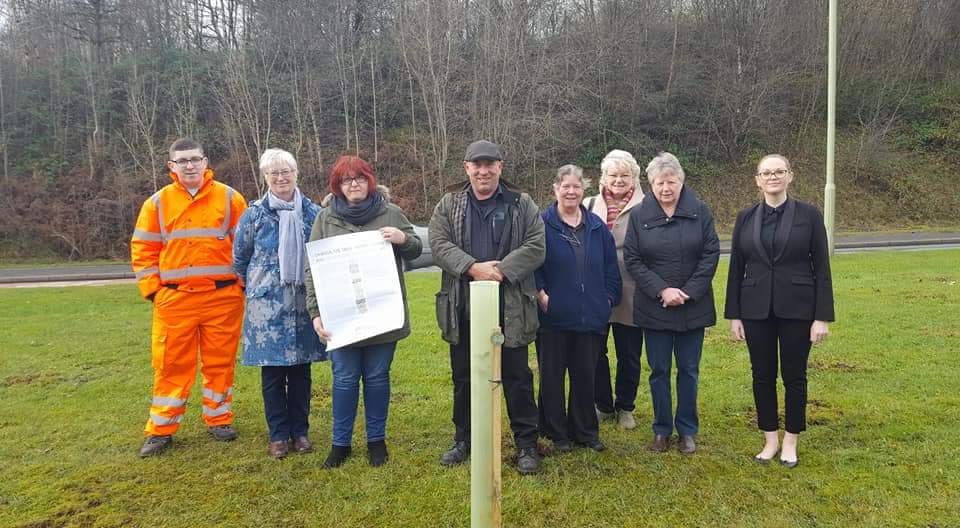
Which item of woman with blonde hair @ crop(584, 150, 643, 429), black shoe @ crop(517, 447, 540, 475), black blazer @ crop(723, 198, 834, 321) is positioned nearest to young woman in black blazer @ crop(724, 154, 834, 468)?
black blazer @ crop(723, 198, 834, 321)

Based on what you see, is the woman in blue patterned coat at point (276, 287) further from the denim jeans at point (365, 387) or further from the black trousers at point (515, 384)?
the black trousers at point (515, 384)

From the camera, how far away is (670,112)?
28.3 m

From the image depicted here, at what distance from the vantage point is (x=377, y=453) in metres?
4.19

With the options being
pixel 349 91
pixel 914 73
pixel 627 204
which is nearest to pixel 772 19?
pixel 914 73

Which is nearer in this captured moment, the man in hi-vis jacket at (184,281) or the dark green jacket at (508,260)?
the dark green jacket at (508,260)

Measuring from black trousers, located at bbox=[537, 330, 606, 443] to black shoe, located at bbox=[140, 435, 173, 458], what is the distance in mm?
2646

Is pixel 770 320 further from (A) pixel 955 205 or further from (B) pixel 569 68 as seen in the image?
(A) pixel 955 205

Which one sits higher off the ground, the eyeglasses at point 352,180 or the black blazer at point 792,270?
the eyeglasses at point 352,180

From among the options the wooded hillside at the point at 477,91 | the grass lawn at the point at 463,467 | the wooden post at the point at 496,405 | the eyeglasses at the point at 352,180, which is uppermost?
the wooded hillside at the point at 477,91

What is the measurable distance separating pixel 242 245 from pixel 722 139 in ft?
90.2

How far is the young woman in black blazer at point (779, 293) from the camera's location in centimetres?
395

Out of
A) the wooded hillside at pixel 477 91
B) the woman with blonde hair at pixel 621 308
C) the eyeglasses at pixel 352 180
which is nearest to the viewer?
the eyeglasses at pixel 352 180

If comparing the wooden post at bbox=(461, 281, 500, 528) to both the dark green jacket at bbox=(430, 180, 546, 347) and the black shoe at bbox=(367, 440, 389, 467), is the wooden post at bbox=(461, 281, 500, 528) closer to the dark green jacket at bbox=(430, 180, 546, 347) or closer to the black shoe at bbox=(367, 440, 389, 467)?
the dark green jacket at bbox=(430, 180, 546, 347)

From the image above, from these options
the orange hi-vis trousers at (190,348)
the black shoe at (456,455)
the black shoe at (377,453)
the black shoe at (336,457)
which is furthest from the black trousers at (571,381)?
the orange hi-vis trousers at (190,348)
